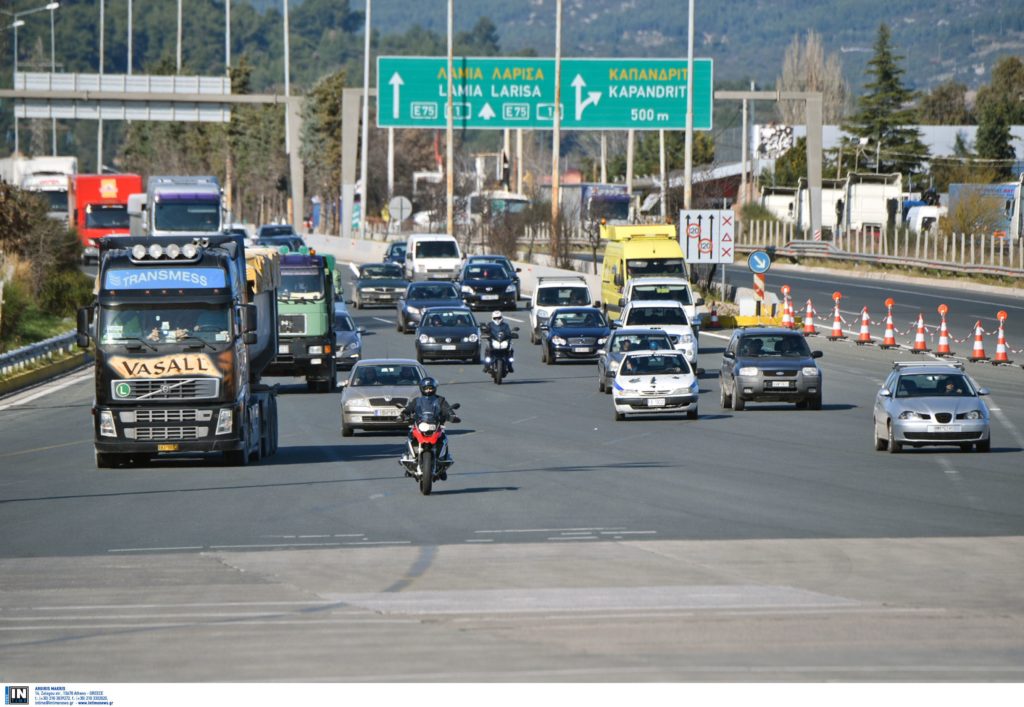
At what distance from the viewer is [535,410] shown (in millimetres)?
34719

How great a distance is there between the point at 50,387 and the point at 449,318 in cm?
1061

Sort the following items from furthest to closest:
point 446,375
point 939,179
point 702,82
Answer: point 939,179, point 702,82, point 446,375

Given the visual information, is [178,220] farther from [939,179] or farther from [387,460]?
[939,179]

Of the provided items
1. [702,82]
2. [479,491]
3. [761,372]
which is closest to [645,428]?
[761,372]

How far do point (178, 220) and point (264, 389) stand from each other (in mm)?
33650

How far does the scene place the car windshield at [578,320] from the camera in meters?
45.6

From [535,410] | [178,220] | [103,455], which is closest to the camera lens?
[103,455]

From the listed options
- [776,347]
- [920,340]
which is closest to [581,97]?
[920,340]

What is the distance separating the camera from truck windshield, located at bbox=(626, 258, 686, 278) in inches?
2023

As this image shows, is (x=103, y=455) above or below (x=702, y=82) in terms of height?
below

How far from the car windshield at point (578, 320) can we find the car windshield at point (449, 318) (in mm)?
2263

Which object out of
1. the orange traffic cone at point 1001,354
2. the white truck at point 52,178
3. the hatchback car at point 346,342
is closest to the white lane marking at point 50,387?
the hatchback car at point 346,342

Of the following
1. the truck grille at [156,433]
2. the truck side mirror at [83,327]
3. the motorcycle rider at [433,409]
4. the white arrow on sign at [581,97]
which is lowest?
the truck grille at [156,433]

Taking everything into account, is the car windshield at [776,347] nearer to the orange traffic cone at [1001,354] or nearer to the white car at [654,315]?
the white car at [654,315]
